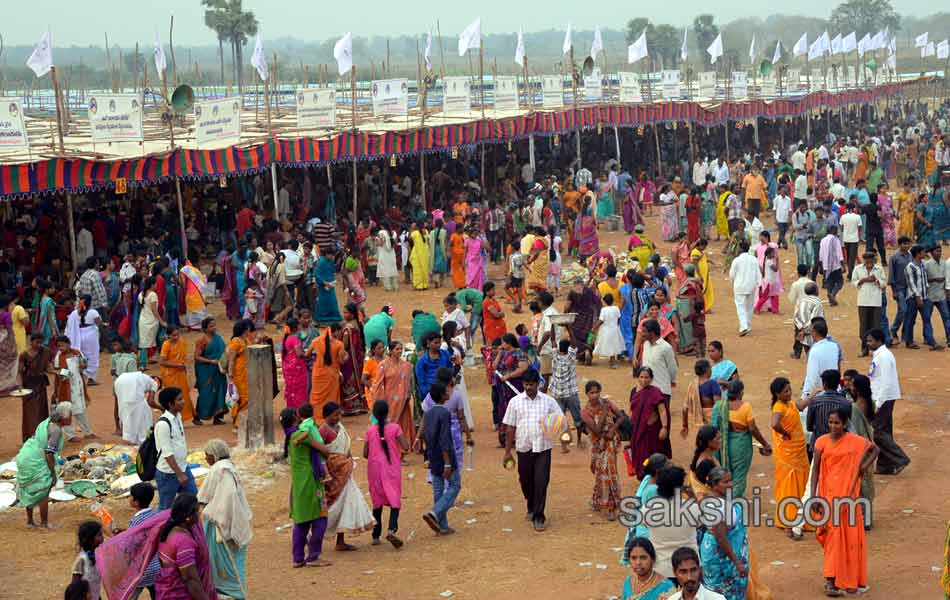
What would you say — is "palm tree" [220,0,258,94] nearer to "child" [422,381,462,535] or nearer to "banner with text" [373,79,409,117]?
"banner with text" [373,79,409,117]

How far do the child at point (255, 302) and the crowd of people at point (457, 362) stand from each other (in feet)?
0.13

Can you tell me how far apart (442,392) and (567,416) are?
252 cm

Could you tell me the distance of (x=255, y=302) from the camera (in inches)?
688

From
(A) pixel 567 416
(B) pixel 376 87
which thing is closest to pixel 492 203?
(B) pixel 376 87

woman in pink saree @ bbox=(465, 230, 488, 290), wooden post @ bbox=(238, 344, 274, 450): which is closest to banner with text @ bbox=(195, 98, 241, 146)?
woman in pink saree @ bbox=(465, 230, 488, 290)

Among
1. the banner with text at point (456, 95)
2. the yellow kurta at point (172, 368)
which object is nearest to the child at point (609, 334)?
the yellow kurta at point (172, 368)

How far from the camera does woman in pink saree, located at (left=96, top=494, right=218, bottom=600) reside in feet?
22.1

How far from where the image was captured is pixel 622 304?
15.0 m

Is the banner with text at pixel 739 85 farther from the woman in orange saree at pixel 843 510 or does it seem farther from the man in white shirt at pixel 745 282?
the woman in orange saree at pixel 843 510

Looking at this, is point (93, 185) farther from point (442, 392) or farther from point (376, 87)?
point (442, 392)

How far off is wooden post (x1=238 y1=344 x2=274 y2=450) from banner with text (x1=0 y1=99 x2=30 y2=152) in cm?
617

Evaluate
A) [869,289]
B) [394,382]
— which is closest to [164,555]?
[394,382]

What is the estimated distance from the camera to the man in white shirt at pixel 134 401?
11.3 m

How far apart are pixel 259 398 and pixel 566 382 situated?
273 cm
